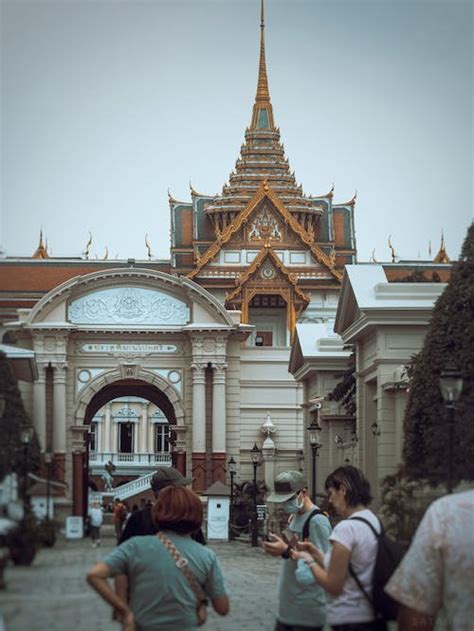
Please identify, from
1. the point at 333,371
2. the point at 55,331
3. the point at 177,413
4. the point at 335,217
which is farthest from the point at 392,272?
the point at 55,331

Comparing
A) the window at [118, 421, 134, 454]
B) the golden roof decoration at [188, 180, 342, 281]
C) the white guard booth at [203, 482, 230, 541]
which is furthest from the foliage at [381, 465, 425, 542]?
the golden roof decoration at [188, 180, 342, 281]

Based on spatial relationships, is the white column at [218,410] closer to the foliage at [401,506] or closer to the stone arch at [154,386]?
the stone arch at [154,386]

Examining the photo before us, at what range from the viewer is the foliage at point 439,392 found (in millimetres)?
10383

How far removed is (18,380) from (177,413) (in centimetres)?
4330

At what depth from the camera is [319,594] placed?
9781mm

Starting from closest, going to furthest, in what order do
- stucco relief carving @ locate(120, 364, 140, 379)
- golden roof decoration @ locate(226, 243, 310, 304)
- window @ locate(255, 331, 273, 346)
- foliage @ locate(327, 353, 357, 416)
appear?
foliage @ locate(327, 353, 357, 416)
stucco relief carving @ locate(120, 364, 140, 379)
golden roof decoration @ locate(226, 243, 310, 304)
window @ locate(255, 331, 273, 346)

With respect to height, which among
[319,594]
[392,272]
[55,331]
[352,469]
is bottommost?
[319,594]

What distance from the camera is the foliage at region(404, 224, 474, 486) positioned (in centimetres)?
1038

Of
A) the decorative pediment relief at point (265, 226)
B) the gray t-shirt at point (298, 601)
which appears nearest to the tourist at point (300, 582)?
the gray t-shirt at point (298, 601)

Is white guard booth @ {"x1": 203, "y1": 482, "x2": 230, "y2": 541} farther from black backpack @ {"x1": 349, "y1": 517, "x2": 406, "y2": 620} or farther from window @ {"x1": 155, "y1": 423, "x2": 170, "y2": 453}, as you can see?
window @ {"x1": 155, "y1": 423, "x2": 170, "y2": 453}

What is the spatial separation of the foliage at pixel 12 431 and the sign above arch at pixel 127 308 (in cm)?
1578

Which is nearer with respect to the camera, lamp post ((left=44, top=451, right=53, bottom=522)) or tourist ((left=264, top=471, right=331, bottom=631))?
lamp post ((left=44, top=451, right=53, bottom=522))

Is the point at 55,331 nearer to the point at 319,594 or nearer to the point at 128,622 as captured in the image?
the point at 319,594

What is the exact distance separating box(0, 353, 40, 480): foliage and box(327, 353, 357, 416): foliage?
18.2 metres
